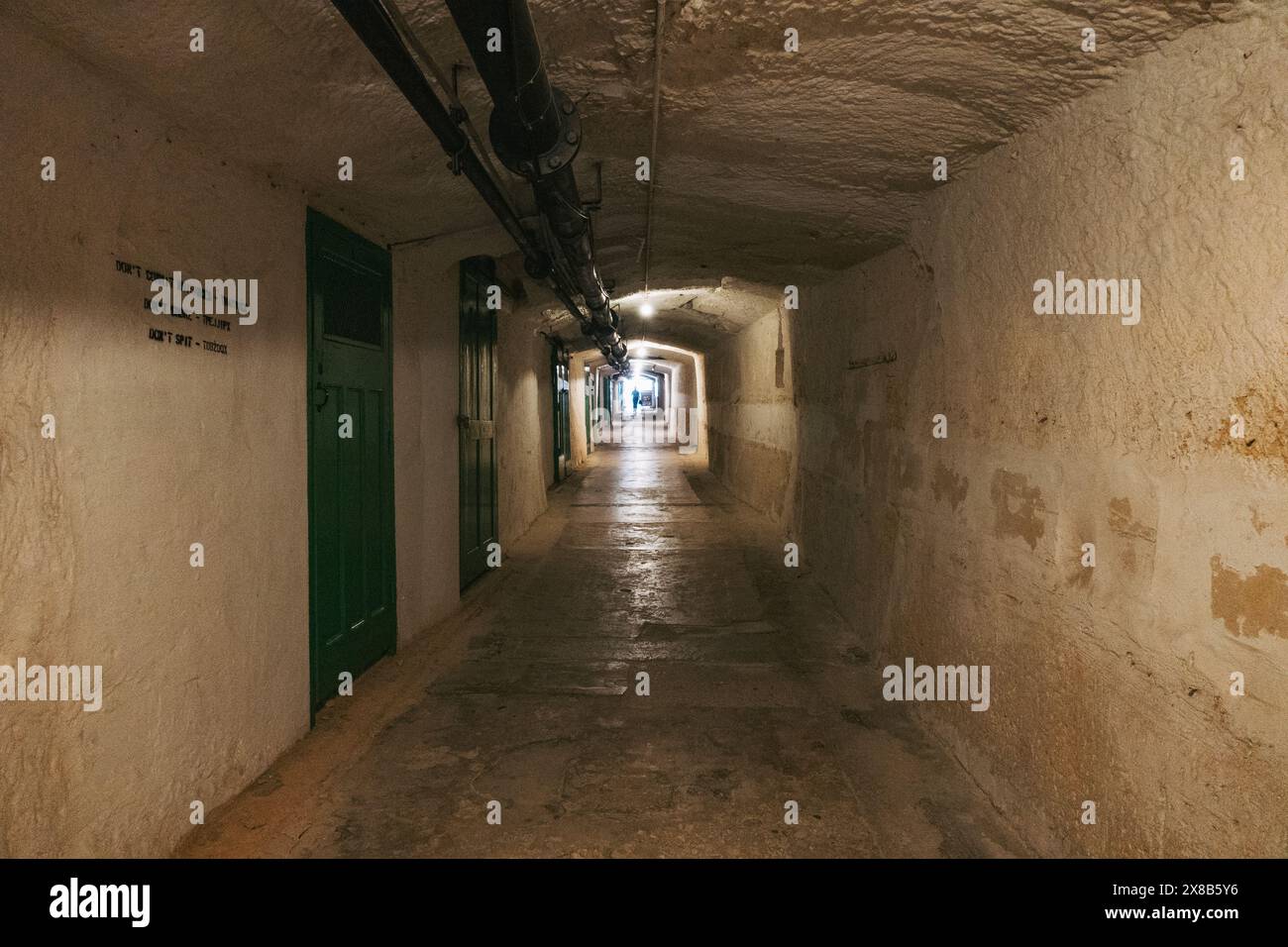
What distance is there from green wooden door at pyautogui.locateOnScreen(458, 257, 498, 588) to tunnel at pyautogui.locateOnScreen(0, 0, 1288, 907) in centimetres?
101

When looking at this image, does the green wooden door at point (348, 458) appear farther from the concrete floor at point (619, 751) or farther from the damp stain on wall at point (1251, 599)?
the damp stain on wall at point (1251, 599)

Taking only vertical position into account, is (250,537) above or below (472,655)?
above

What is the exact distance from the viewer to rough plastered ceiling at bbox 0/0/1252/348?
188 cm

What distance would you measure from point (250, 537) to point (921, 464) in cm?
292

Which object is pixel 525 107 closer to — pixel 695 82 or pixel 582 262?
pixel 695 82

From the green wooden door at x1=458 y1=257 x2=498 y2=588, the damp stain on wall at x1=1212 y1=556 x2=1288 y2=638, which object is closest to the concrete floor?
the green wooden door at x1=458 y1=257 x2=498 y2=588

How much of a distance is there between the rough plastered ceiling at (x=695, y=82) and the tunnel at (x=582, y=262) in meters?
0.02

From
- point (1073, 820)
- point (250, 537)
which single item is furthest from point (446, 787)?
point (1073, 820)

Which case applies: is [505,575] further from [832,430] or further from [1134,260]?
[1134,260]

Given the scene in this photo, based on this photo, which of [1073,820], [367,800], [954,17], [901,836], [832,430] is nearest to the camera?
[954,17]

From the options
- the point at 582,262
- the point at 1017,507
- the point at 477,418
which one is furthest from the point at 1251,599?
the point at 477,418

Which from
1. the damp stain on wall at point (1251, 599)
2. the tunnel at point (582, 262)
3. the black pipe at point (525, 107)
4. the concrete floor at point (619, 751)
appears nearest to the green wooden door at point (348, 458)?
the tunnel at point (582, 262)

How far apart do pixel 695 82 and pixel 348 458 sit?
240cm

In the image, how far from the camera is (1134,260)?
1993 mm
